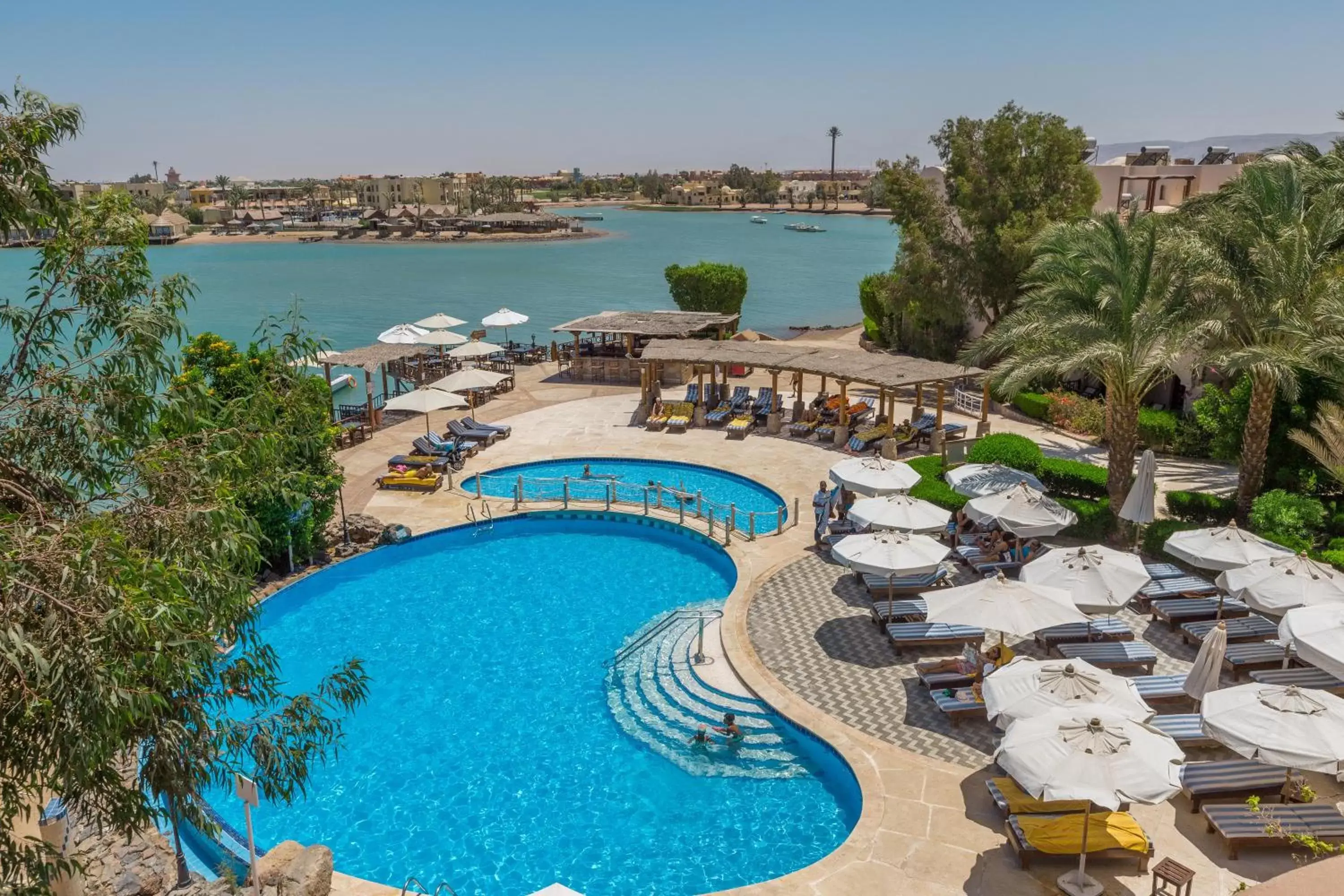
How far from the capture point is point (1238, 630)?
48.1ft

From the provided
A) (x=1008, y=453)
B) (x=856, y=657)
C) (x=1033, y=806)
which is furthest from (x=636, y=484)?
(x=1033, y=806)

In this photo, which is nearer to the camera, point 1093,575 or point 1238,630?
point 1093,575

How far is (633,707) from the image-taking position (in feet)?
46.9

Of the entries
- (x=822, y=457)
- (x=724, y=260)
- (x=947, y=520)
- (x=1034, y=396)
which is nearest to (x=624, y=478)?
(x=822, y=457)

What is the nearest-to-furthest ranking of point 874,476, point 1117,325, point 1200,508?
point 1117,325
point 874,476
point 1200,508

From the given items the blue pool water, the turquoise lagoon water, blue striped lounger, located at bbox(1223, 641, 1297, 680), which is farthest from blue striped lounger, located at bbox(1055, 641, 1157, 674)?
the turquoise lagoon water

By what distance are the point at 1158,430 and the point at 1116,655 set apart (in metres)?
12.6

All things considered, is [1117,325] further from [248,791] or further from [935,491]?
[248,791]

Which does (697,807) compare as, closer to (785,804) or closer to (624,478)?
(785,804)

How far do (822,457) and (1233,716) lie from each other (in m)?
15.4

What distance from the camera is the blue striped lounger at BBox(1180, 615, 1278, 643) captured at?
14.5 meters

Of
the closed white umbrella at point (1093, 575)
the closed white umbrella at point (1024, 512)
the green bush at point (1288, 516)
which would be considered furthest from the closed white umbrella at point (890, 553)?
the green bush at point (1288, 516)

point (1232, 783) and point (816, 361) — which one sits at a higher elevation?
point (816, 361)

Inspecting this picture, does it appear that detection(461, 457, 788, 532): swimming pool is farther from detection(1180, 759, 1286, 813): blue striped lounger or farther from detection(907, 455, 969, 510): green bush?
detection(1180, 759, 1286, 813): blue striped lounger
